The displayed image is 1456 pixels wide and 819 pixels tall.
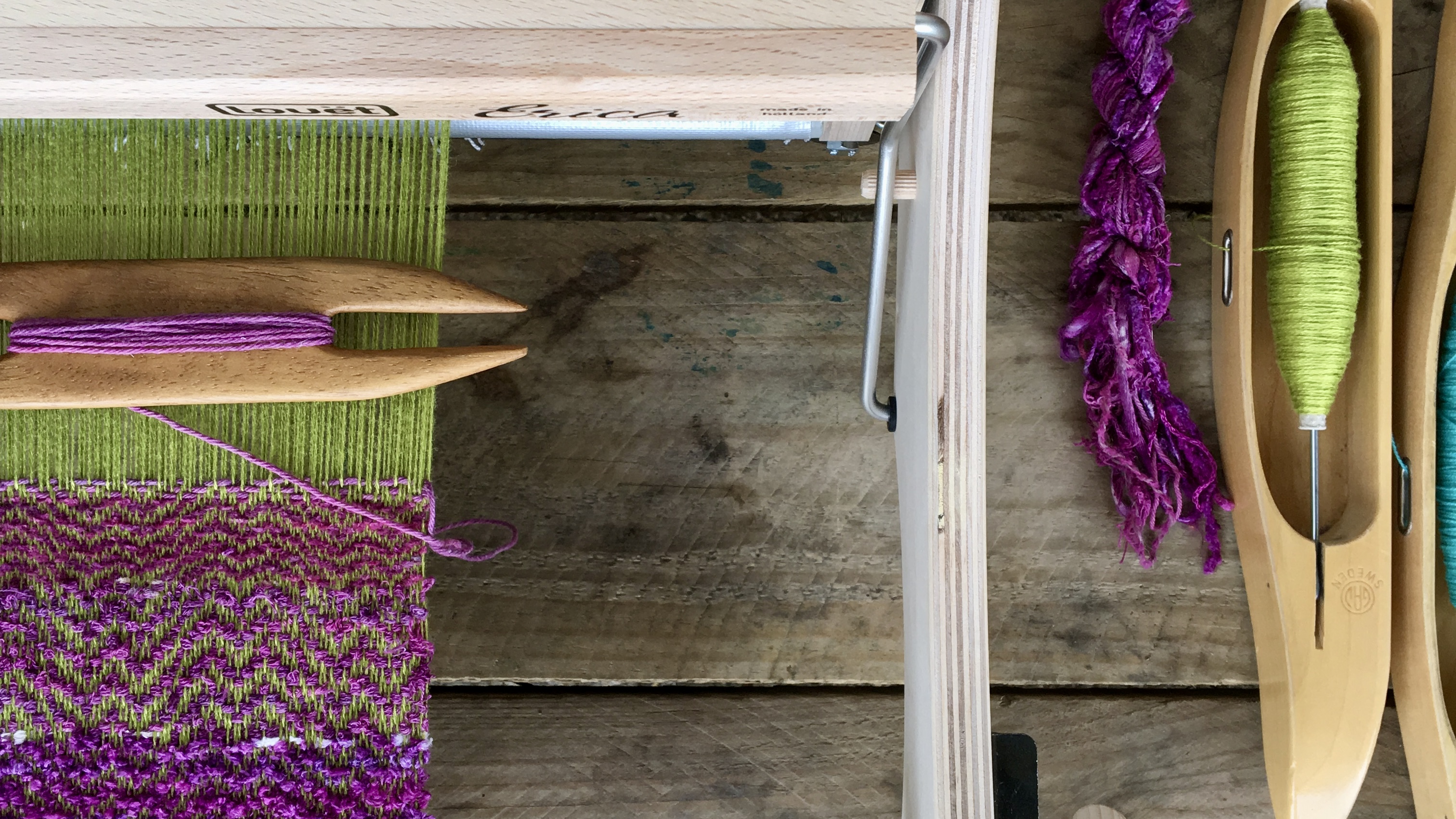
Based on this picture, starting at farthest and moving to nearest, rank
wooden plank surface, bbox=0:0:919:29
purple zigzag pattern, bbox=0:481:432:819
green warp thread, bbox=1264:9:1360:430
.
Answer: green warp thread, bbox=1264:9:1360:430 < purple zigzag pattern, bbox=0:481:432:819 < wooden plank surface, bbox=0:0:919:29

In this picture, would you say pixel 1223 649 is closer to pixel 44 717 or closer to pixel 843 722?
pixel 843 722

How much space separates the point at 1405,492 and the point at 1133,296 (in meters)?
0.27

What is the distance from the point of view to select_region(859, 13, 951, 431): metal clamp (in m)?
0.46

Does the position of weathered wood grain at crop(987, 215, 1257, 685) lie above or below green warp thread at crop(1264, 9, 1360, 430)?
below

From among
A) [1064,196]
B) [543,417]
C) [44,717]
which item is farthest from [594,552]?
[1064,196]

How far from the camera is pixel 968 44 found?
46cm

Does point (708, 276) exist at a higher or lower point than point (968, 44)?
lower

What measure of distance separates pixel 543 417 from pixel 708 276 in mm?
177

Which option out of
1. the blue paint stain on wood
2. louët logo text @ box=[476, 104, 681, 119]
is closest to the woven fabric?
louët logo text @ box=[476, 104, 681, 119]

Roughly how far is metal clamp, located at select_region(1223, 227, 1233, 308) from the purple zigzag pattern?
2.03 ft

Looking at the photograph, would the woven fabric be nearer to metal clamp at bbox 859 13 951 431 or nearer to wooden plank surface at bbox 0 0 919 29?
wooden plank surface at bbox 0 0 919 29

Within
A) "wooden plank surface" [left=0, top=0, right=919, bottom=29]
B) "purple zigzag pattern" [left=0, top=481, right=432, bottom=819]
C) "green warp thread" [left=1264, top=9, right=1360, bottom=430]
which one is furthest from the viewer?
"green warp thread" [left=1264, top=9, right=1360, bottom=430]

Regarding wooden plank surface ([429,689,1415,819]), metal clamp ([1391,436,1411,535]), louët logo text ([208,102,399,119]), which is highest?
louët logo text ([208,102,399,119])

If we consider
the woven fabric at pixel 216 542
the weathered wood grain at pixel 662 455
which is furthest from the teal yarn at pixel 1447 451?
the woven fabric at pixel 216 542
